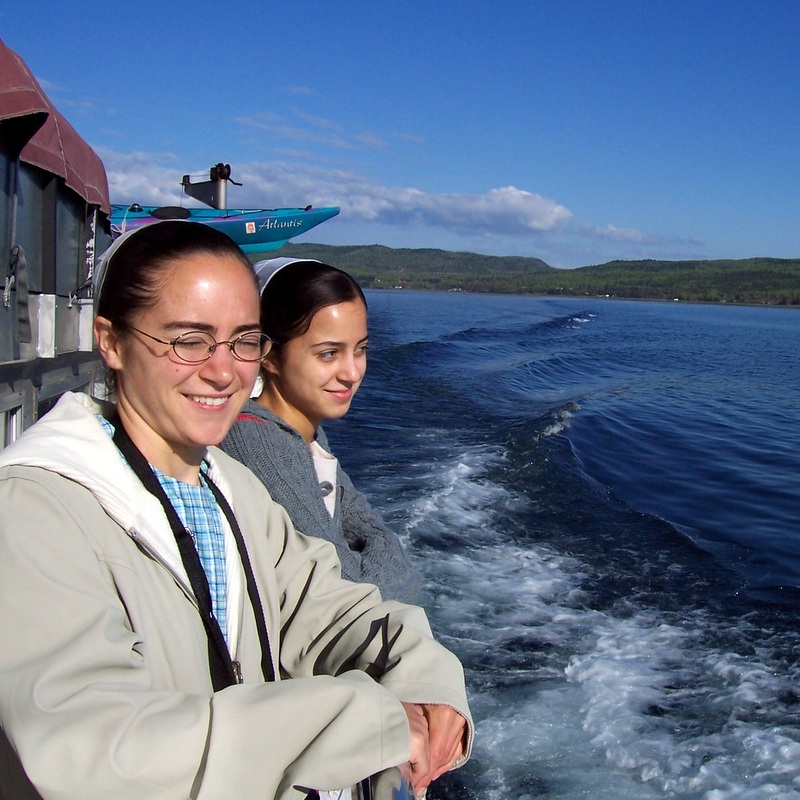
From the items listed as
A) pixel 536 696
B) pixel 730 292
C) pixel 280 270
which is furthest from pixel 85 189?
pixel 730 292

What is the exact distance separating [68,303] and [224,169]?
188 inches

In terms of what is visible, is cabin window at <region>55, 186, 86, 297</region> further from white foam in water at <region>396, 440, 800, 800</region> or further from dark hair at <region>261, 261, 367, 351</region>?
white foam in water at <region>396, 440, 800, 800</region>

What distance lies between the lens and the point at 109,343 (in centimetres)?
156

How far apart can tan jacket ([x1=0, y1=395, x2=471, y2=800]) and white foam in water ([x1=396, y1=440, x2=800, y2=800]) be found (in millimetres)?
2576

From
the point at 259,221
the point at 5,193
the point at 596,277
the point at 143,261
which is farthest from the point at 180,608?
the point at 596,277

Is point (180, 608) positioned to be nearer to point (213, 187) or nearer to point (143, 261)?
point (143, 261)

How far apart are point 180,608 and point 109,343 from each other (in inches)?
21.5

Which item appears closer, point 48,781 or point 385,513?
point 48,781

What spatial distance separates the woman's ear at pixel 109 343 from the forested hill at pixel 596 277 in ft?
212

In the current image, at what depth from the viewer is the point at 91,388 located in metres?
6.33

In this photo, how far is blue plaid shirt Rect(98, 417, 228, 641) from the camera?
1509 millimetres

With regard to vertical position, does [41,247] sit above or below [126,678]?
above

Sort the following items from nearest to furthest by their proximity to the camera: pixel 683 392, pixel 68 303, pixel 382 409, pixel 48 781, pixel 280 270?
pixel 48 781 → pixel 280 270 → pixel 68 303 → pixel 382 409 → pixel 683 392

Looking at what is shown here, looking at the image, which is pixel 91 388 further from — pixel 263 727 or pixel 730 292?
pixel 730 292
